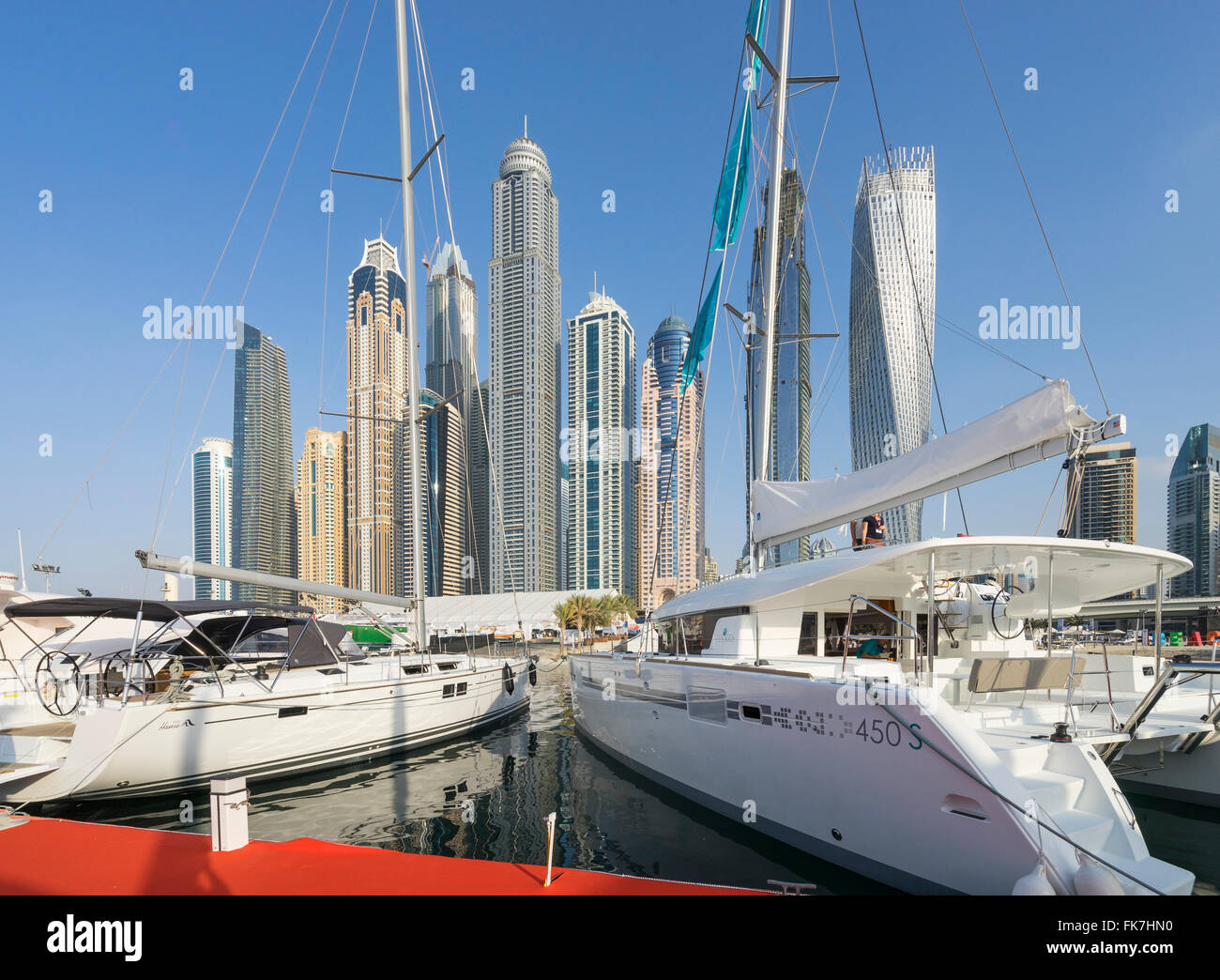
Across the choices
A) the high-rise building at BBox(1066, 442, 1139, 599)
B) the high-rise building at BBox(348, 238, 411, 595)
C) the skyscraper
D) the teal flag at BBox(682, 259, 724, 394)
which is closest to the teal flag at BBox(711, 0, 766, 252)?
the teal flag at BBox(682, 259, 724, 394)

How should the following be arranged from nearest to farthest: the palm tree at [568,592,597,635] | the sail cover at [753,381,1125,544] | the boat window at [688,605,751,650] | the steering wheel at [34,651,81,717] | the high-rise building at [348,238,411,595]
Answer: the sail cover at [753,381,1125,544] → the boat window at [688,605,751,650] → the steering wheel at [34,651,81,717] → the high-rise building at [348,238,411,595] → the palm tree at [568,592,597,635]

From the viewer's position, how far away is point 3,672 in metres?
12.2

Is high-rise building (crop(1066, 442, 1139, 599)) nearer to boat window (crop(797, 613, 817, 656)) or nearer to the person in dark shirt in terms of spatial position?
the person in dark shirt

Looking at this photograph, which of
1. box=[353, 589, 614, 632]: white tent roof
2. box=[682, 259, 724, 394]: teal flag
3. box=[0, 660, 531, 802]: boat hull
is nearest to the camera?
box=[0, 660, 531, 802]: boat hull

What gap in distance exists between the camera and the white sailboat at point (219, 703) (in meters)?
8.23

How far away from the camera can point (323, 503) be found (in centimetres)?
8056

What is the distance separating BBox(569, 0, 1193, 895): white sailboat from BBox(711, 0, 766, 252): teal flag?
5.90m

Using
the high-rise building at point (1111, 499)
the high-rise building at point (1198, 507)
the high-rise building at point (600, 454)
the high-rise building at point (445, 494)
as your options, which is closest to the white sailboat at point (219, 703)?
the high-rise building at point (1111, 499)

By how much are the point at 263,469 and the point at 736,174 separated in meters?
88.2

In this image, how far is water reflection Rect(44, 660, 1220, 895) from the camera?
6312 millimetres

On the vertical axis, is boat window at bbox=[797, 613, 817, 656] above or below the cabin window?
above
